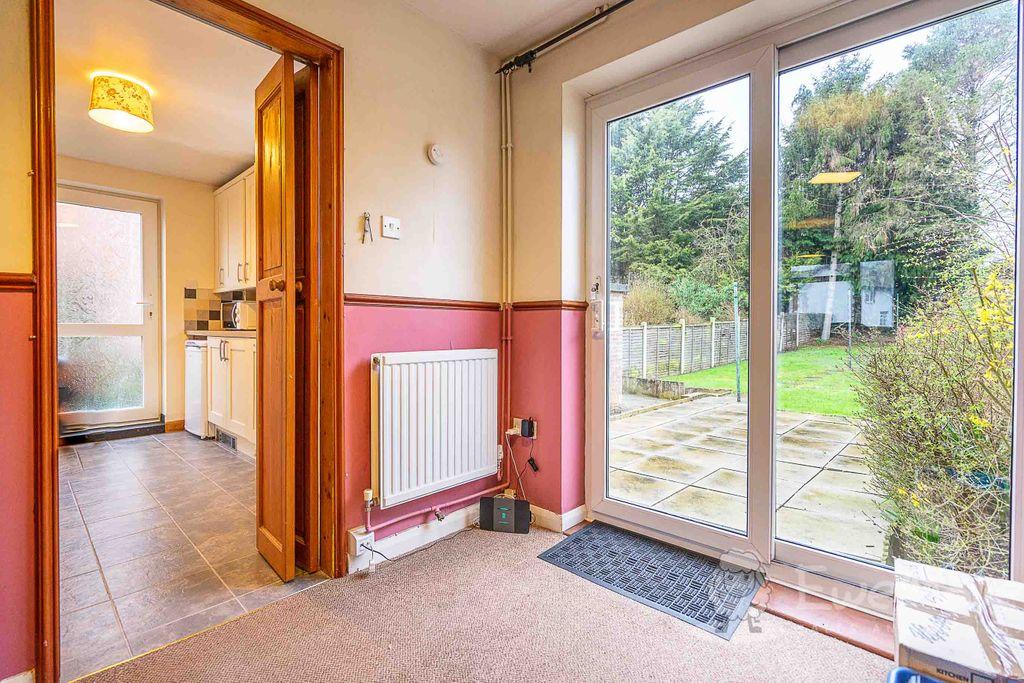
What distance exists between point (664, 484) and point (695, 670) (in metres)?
0.90

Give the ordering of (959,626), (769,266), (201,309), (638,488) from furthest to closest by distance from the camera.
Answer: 1. (201,309)
2. (638,488)
3. (769,266)
4. (959,626)

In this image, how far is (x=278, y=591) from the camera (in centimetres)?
180

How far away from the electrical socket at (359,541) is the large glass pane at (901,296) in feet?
5.54

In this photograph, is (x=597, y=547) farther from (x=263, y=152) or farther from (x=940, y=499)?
(x=263, y=152)

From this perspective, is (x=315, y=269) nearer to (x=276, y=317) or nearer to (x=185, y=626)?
(x=276, y=317)

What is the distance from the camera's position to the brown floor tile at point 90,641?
4.53ft

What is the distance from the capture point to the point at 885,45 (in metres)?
1.63

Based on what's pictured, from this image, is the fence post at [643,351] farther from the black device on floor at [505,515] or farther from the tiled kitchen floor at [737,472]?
the black device on floor at [505,515]

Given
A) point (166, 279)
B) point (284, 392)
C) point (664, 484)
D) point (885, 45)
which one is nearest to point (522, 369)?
point (664, 484)

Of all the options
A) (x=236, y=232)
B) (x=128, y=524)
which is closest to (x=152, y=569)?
(x=128, y=524)

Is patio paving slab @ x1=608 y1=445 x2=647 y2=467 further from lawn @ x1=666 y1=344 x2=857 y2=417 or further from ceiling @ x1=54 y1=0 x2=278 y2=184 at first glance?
ceiling @ x1=54 y1=0 x2=278 y2=184

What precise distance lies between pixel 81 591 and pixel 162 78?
2.65m

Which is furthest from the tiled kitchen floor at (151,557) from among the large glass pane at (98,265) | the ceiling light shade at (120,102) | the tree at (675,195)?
the ceiling light shade at (120,102)

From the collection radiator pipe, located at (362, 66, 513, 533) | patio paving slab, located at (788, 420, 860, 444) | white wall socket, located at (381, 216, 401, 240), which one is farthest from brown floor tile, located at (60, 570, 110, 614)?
patio paving slab, located at (788, 420, 860, 444)
